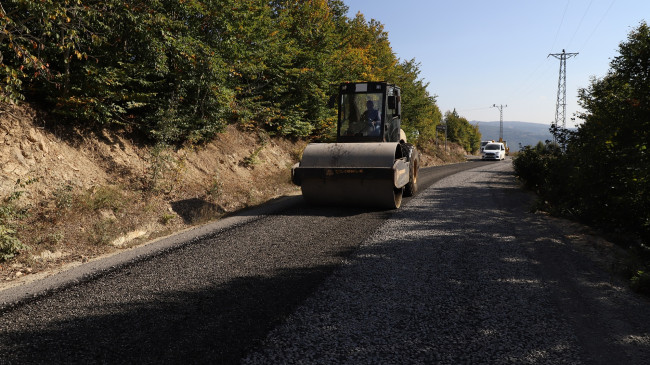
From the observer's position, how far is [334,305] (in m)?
4.20

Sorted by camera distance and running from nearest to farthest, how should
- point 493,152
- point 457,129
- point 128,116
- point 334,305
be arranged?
point 334,305, point 128,116, point 493,152, point 457,129

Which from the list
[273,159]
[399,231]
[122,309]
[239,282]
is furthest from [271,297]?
[273,159]

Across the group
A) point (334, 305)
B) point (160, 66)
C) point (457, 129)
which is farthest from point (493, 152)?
point (334, 305)

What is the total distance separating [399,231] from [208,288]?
3.89 metres

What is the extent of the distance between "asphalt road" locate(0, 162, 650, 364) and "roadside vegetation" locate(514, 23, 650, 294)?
1.83m

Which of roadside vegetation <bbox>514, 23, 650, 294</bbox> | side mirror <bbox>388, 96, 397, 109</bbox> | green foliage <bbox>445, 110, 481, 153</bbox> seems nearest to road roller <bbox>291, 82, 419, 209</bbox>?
side mirror <bbox>388, 96, 397, 109</bbox>

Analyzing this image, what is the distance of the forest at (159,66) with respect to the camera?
285 inches

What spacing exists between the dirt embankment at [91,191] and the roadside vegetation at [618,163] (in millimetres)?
8300

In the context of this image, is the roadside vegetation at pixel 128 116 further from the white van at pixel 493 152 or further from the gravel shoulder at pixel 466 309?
the white van at pixel 493 152

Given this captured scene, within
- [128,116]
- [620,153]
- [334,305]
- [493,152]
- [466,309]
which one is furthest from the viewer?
[493,152]

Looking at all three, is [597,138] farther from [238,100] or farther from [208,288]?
[238,100]

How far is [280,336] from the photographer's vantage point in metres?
3.53

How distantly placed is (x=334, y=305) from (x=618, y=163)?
22.6 feet

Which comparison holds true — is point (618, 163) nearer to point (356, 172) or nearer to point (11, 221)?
point (356, 172)
